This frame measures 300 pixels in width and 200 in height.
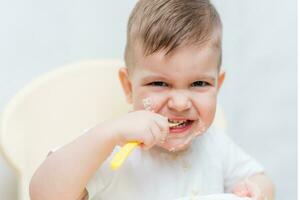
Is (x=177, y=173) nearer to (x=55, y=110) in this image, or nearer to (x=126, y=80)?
(x=126, y=80)

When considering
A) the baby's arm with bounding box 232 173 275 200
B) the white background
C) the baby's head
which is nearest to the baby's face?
the baby's head

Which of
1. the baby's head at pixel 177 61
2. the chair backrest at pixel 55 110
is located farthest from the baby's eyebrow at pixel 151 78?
the chair backrest at pixel 55 110

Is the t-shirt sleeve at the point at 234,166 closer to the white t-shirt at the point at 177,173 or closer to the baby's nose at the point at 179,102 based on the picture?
the white t-shirt at the point at 177,173

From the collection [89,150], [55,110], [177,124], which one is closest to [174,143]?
[177,124]

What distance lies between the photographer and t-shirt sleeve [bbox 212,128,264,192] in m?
0.97

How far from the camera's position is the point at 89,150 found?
0.80 m

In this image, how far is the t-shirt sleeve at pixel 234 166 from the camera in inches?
38.2

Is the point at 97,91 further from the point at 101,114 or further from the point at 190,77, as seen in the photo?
the point at 190,77

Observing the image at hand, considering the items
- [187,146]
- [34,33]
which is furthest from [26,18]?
[187,146]

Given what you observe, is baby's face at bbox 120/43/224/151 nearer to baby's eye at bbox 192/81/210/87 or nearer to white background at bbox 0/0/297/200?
baby's eye at bbox 192/81/210/87

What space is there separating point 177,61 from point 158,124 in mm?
93

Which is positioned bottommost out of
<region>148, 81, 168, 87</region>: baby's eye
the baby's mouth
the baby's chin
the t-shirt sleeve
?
the t-shirt sleeve

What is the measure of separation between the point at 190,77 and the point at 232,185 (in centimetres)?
25

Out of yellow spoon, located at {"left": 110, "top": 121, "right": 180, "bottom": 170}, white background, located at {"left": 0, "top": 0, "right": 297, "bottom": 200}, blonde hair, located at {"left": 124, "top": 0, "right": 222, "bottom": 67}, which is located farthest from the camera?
white background, located at {"left": 0, "top": 0, "right": 297, "bottom": 200}
